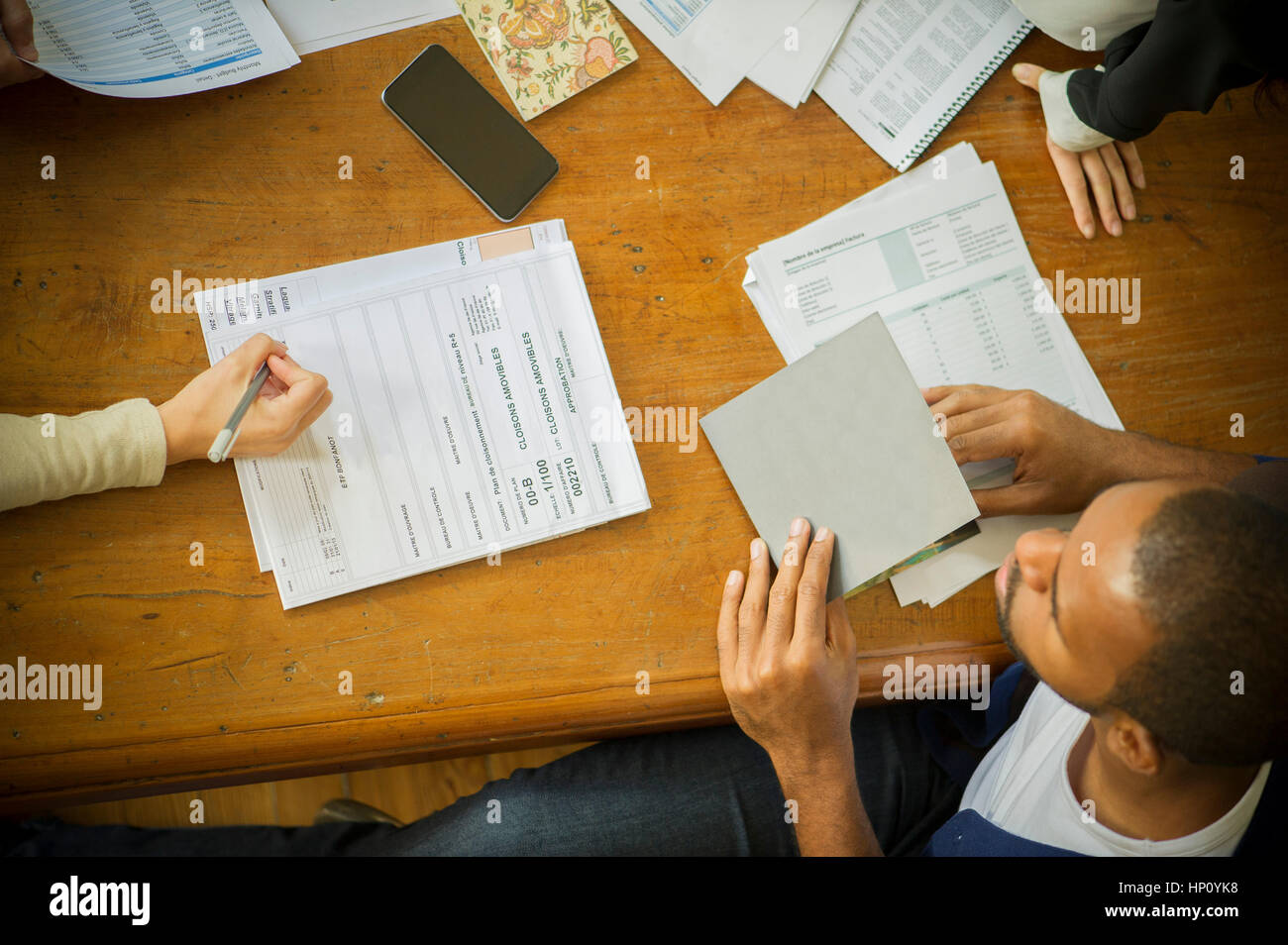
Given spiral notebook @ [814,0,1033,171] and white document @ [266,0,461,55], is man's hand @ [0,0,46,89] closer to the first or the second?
white document @ [266,0,461,55]

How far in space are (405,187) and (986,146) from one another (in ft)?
2.01

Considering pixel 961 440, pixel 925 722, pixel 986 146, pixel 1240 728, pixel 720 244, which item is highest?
pixel 986 146

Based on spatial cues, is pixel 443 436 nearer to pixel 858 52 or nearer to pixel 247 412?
pixel 247 412

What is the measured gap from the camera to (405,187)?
777 millimetres

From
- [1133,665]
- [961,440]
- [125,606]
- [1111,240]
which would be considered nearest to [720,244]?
[961,440]

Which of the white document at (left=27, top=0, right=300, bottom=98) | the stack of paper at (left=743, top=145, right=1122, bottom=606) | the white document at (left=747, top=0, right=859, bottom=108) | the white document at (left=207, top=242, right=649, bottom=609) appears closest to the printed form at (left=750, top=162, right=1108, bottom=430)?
the stack of paper at (left=743, top=145, right=1122, bottom=606)

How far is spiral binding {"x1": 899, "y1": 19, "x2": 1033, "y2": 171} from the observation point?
0.82 meters

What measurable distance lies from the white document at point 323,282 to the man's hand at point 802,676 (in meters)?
0.39

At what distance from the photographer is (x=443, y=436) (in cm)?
75

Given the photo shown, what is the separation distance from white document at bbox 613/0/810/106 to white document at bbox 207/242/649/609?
26 centimetres

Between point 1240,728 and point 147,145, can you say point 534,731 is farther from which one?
point 147,145

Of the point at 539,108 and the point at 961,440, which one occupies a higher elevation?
the point at 539,108

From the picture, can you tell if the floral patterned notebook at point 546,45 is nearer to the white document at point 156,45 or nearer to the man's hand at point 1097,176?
the white document at point 156,45

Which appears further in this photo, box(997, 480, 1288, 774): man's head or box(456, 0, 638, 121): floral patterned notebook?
box(456, 0, 638, 121): floral patterned notebook
